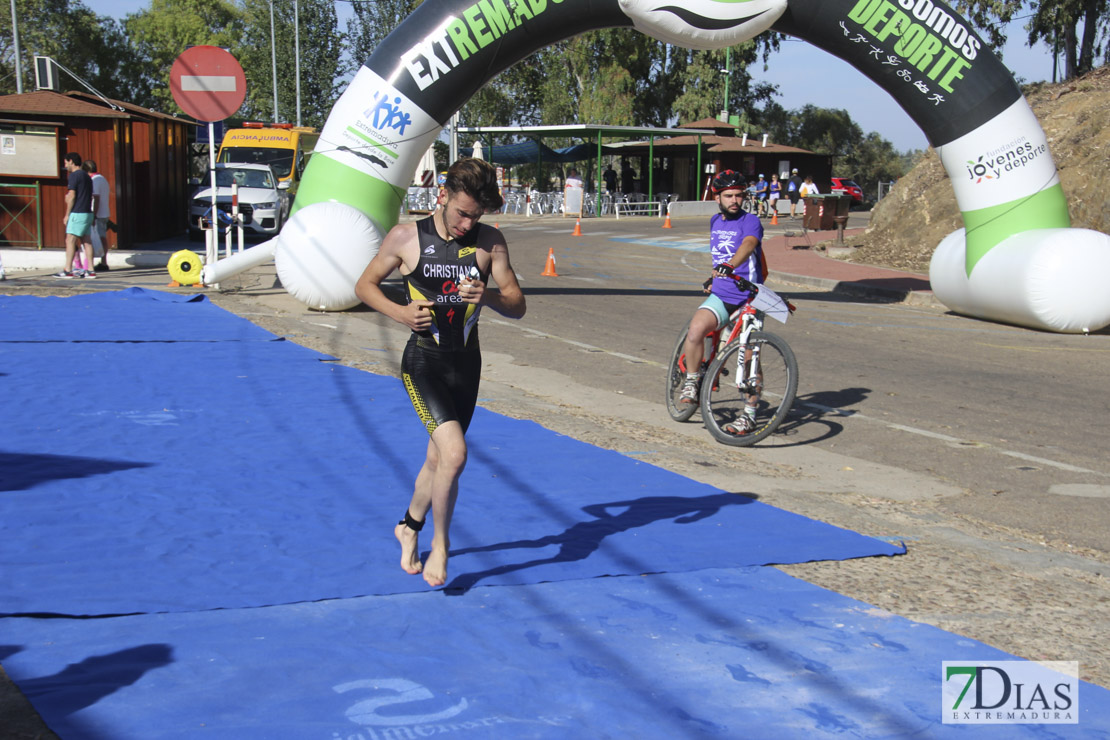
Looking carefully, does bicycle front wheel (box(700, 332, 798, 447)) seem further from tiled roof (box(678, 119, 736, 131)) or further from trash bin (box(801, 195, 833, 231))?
tiled roof (box(678, 119, 736, 131))

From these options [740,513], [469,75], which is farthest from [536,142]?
[740,513]

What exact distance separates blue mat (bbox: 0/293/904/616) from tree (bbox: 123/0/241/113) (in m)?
74.2

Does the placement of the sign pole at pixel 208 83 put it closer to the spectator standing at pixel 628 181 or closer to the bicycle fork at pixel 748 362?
the bicycle fork at pixel 748 362

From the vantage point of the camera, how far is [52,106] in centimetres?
1989

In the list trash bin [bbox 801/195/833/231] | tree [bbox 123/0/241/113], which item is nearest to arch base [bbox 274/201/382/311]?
trash bin [bbox 801/195/833/231]

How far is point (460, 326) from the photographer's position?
4570 mm

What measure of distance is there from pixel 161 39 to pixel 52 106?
64.6 m

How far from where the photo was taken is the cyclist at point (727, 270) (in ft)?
25.5

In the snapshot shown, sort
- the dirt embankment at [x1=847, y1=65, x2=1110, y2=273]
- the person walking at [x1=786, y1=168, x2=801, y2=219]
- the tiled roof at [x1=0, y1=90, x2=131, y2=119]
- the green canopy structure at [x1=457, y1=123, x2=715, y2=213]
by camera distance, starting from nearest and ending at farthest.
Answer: the tiled roof at [x1=0, y1=90, x2=131, y2=119]
the dirt embankment at [x1=847, y1=65, x2=1110, y2=273]
the green canopy structure at [x1=457, y1=123, x2=715, y2=213]
the person walking at [x1=786, y1=168, x2=801, y2=219]

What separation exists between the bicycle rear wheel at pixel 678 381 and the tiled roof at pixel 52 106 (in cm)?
1555

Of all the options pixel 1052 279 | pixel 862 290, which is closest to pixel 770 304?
pixel 1052 279

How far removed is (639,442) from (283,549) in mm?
3236

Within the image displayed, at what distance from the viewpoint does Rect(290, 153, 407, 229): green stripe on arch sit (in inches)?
537

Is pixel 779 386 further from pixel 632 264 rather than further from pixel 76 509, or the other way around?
pixel 632 264
